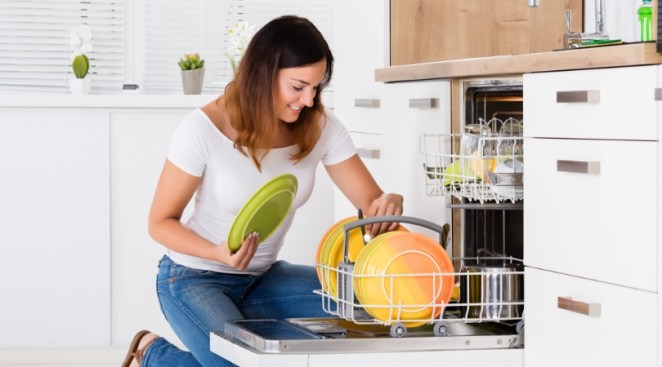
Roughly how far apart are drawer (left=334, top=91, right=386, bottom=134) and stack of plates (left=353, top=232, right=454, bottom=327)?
88cm

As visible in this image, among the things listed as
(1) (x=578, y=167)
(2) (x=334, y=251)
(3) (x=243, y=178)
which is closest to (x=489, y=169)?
(1) (x=578, y=167)

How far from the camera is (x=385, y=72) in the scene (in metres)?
2.54

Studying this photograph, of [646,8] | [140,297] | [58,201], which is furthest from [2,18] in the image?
[646,8]

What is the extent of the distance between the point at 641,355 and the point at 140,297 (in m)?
2.29

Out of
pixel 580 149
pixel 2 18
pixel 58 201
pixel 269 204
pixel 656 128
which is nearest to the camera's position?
pixel 656 128

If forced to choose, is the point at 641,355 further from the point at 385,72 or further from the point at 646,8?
the point at 385,72

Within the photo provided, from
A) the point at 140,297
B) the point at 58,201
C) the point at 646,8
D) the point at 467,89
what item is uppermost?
the point at 646,8

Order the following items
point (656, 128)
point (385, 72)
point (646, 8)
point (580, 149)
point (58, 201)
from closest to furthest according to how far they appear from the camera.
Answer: point (656, 128), point (580, 149), point (646, 8), point (385, 72), point (58, 201)

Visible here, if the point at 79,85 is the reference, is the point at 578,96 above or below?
below

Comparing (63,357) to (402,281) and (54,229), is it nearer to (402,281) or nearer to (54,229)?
(54,229)

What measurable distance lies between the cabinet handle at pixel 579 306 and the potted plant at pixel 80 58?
2.39 metres

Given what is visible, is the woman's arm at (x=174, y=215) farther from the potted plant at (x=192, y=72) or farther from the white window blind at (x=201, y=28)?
the white window blind at (x=201, y=28)

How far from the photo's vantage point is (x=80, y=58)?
3.69 m

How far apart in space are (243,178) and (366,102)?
2.34ft
